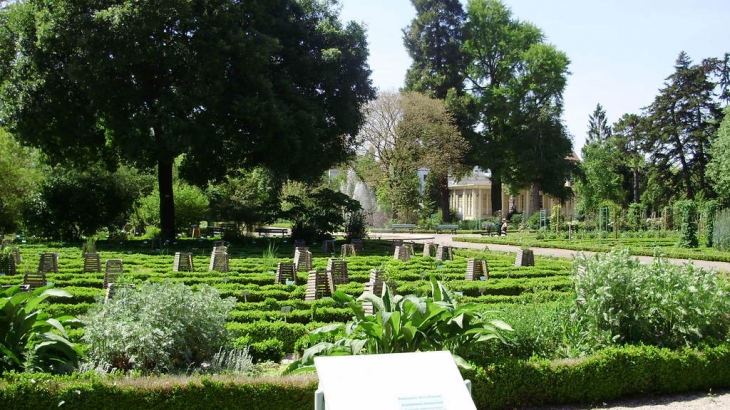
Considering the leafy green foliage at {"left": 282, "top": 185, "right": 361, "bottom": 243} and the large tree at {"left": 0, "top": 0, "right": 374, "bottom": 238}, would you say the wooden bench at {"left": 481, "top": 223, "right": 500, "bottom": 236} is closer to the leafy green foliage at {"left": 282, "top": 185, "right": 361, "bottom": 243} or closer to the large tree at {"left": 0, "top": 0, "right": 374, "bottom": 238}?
the leafy green foliage at {"left": 282, "top": 185, "right": 361, "bottom": 243}

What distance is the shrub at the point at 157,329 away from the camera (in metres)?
5.83

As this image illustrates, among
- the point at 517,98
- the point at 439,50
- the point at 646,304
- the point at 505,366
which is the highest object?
the point at 439,50

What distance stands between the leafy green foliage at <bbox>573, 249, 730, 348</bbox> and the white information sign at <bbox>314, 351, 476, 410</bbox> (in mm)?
3382

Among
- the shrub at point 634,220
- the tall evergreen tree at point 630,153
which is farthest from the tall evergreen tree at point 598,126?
the shrub at point 634,220

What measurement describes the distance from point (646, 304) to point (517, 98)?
3977 cm

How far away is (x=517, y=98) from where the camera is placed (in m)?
44.8

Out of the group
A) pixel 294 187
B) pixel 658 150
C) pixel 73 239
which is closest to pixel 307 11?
pixel 294 187

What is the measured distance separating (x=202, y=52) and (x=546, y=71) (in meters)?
28.7

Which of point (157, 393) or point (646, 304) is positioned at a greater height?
point (646, 304)

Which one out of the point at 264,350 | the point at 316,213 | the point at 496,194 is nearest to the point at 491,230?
the point at 496,194

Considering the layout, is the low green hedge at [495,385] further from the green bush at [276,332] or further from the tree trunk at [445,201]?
the tree trunk at [445,201]

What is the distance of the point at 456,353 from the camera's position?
6.04m

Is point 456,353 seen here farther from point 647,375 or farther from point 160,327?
point 160,327

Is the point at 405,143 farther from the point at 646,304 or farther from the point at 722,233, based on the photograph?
the point at 646,304
